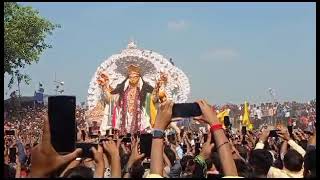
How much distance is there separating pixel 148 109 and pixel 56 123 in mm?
25426

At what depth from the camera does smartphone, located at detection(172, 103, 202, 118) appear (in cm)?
367

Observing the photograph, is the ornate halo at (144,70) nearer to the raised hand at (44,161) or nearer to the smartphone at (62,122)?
the smartphone at (62,122)

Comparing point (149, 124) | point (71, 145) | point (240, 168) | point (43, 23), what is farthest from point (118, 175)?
point (149, 124)

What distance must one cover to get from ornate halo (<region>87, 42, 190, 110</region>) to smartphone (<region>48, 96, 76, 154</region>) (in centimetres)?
2522

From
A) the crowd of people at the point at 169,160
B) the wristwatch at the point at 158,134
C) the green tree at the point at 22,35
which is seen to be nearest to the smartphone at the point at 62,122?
the crowd of people at the point at 169,160

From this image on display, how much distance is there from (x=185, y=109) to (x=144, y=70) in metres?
27.0

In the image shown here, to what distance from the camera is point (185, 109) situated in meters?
3.69

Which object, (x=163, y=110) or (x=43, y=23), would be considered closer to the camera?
(x=163, y=110)

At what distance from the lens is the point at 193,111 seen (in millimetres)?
3691

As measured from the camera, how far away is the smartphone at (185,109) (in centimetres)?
367

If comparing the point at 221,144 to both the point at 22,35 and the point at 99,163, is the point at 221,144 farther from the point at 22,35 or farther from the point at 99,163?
the point at 22,35

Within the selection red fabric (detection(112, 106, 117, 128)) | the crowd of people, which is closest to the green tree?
red fabric (detection(112, 106, 117, 128))
